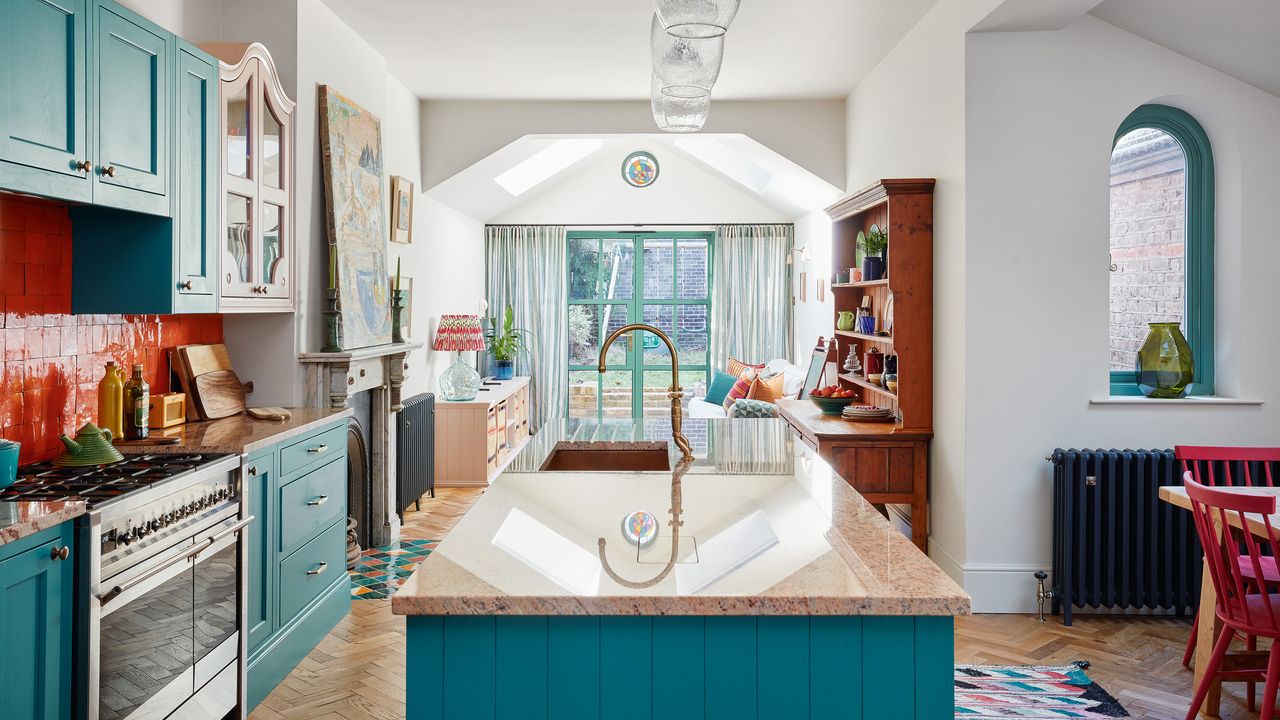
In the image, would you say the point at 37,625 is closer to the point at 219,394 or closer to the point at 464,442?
the point at 219,394

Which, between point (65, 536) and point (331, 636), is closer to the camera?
point (65, 536)

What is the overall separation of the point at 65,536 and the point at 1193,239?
4.49 meters

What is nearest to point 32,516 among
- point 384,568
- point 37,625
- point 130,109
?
point 37,625

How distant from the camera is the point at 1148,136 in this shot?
4.05 metres

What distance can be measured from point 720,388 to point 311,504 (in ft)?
17.1

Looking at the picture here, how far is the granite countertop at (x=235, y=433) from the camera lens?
2.79 m

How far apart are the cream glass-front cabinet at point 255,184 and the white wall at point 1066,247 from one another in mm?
3005

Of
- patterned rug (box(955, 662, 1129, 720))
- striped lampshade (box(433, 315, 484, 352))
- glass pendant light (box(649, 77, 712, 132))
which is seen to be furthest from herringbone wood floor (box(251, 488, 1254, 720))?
striped lampshade (box(433, 315, 484, 352))

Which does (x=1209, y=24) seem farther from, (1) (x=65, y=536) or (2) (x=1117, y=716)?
(1) (x=65, y=536)

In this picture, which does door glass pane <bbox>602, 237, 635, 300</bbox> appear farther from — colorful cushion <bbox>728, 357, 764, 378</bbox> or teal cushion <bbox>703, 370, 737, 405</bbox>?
teal cushion <bbox>703, 370, 737, 405</bbox>

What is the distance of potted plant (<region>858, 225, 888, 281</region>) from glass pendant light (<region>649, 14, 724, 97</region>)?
2578 mm

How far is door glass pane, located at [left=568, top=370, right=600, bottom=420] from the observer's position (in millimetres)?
9266

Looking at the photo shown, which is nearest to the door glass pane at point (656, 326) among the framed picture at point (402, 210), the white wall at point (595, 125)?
the white wall at point (595, 125)

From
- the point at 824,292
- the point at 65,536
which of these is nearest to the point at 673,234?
the point at 824,292
